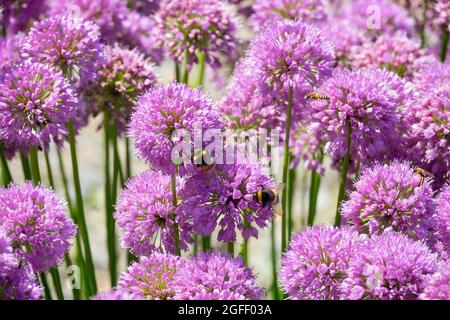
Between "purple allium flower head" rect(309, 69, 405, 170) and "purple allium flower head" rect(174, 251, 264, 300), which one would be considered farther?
"purple allium flower head" rect(309, 69, 405, 170)

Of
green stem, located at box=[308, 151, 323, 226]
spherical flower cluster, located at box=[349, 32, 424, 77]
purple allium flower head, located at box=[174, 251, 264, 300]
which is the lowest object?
green stem, located at box=[308, 151, 323, 226]

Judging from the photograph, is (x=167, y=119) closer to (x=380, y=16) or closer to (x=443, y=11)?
(x=443, y=11)

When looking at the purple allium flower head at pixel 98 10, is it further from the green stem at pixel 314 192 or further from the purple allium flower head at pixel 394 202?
the purple allium flower head at pixel 394 202

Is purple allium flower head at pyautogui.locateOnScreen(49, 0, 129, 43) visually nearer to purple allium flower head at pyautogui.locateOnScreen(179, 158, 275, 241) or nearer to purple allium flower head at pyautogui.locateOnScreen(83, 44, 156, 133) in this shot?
purple allium flower head at pyautogui.locateOnScreen(83, 44, 156, 133)

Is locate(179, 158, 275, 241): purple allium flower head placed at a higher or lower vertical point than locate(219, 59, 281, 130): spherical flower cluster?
lower

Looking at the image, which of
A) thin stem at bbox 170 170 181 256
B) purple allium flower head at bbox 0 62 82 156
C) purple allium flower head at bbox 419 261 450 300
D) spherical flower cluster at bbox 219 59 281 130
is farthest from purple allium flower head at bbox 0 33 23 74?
purple allium flower head at bbox 419 261 450 300

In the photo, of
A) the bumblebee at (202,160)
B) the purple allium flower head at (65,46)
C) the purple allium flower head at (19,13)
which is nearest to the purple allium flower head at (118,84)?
the purple allium flower head at (65,46)
